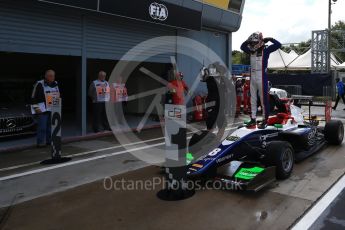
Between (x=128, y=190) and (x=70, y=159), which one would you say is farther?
(x=70, y=159)

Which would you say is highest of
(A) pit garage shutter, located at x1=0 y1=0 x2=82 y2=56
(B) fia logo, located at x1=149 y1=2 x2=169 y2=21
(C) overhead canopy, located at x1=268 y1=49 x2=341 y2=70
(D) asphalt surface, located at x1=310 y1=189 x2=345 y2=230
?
(C) overhead canopy, located at x1=268 y1=49 x2=341 y2=70

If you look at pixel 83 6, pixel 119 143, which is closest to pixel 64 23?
pixel 83 6

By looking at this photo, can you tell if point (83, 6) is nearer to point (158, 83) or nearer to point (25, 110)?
point (25, 110)

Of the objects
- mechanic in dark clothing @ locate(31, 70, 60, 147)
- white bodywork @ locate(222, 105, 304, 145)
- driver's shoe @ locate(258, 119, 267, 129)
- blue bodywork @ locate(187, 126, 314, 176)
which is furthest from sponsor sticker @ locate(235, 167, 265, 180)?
mechanic in dark clothing @ locate(31, 70, 60, 147)

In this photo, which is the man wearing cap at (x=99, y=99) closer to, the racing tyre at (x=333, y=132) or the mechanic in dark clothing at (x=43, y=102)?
the mechanic in dark clothing at (x=43, y=102)

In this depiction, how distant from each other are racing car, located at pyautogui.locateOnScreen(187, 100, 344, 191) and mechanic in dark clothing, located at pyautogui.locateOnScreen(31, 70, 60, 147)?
3634mm

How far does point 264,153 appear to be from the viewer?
6.00 metres

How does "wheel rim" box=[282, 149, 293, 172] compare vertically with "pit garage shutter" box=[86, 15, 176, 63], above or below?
below

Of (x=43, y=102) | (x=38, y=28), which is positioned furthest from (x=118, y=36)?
(x=43, y=102)

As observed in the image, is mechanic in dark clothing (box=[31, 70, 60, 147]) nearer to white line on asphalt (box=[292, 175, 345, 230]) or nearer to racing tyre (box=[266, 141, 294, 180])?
racing tyre (box=[266, 141, 294, 180])

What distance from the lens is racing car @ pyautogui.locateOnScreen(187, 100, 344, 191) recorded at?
17.1 feet

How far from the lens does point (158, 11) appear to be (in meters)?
11.5

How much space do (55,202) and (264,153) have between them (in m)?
3.26

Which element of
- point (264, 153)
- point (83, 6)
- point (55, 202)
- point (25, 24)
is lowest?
point (55, 202)
